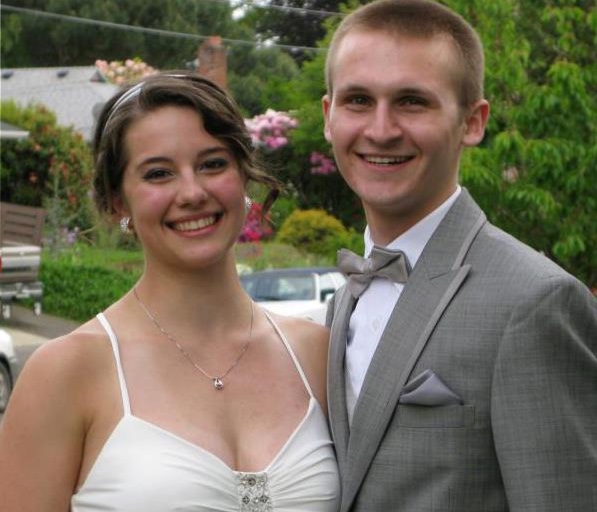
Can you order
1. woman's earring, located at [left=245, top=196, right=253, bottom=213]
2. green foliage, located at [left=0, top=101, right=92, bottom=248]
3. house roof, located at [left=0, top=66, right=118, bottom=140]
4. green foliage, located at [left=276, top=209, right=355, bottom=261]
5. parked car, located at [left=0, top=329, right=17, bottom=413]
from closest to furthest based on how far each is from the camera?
woman's earring, located at [left=245, top=196, right=253, bottom=213] → parked car, located at [left=0, top=329, right=17, bottom=413] → green foliage, located at [left=276, top=209, right=355, bottom=261] → green foliage, located at [left=0, top=101, right=92, bottom=248] → house roof, located at [left=0, top=66, right=118, bottom=140]

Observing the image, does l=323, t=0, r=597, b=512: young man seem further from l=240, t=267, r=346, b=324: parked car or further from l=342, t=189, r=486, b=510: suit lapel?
l=240, t=267, r=346, b=324: parked car

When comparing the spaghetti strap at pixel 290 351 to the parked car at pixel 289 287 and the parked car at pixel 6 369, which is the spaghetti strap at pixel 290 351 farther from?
the parked car at pixel 289 287

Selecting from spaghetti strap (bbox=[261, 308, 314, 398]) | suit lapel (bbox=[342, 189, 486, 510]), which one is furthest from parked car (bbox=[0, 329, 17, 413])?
suit lapel (bbox=[342, 189, 486, 510])

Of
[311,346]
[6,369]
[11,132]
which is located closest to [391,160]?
[311,346]

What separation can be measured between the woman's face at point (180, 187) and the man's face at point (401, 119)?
42 centimetres

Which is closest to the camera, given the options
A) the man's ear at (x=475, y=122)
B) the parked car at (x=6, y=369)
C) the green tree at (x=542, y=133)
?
the man's ear at (x=475, y=122)

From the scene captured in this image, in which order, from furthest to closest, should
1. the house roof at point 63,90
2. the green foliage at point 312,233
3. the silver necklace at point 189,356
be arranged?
1. the house roof at point 63,90
2. the green foliage at point 312,233
3. the silver necklace at point 189,356

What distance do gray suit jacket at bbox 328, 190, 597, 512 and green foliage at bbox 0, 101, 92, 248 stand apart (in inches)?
993

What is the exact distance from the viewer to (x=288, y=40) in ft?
180

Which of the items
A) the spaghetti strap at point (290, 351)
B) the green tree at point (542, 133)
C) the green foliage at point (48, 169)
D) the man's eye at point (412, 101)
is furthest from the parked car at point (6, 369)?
the green foliage at point (48, 169)

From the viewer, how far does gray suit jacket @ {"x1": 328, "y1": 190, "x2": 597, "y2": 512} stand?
306 centimetres

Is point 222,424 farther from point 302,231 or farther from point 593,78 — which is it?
point 302,231

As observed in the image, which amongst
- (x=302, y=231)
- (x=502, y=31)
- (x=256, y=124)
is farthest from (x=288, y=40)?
(x=502, y=31)

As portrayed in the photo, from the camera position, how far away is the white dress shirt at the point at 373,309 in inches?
137
